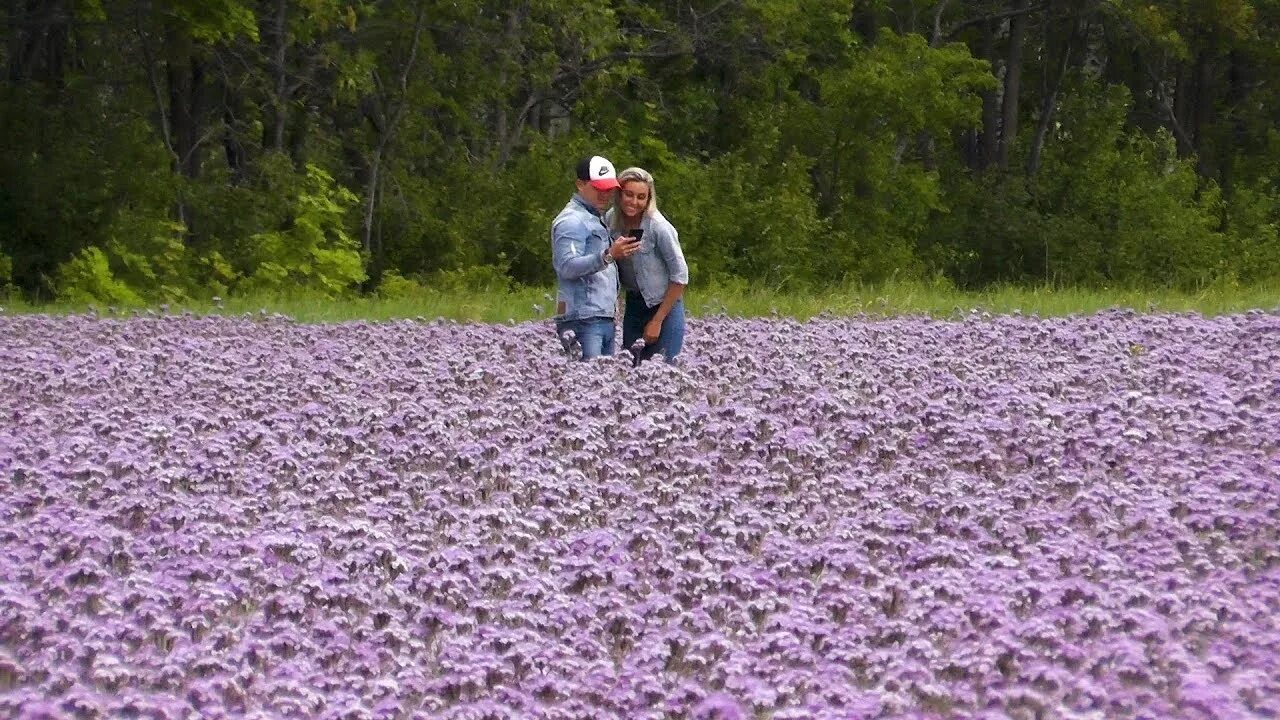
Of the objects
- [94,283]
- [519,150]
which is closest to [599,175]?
[94,283]

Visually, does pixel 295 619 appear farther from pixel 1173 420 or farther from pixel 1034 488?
pixel 1173 420

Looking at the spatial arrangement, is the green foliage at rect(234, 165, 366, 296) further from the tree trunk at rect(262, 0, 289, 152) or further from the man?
the man

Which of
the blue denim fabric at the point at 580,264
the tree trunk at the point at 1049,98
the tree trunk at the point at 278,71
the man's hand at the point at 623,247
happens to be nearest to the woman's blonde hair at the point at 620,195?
the blue denim fabric at the point at 580,264

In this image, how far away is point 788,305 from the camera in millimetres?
18078

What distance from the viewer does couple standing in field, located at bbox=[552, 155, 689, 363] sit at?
11359mm

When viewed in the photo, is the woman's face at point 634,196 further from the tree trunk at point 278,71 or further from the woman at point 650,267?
the tree trunk at point 278,71

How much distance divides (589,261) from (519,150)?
75.8 ft

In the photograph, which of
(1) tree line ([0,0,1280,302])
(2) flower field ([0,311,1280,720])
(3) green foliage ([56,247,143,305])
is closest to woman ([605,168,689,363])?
(2) flower field ([0,311,1280,720])

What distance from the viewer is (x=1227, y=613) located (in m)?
5.94

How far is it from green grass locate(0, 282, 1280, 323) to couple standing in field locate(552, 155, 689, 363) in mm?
4617

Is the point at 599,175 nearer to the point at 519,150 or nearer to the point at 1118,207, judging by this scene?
the point at 519,150

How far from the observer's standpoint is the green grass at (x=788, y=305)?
1700 centimetres

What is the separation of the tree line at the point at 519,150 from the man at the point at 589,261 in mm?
11362

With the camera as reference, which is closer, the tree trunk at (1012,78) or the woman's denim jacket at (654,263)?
the woman's denim jacket at (654,263)
